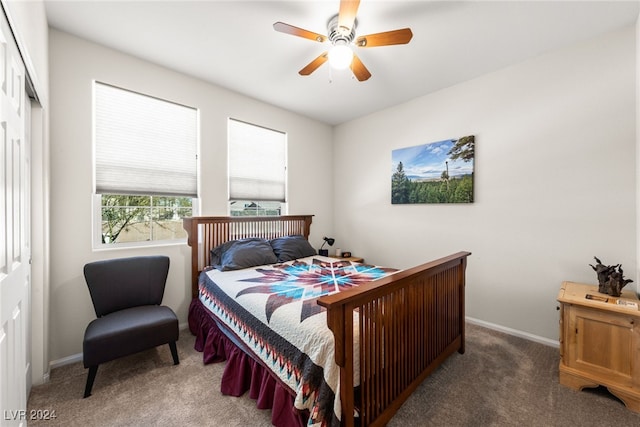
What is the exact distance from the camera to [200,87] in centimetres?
308

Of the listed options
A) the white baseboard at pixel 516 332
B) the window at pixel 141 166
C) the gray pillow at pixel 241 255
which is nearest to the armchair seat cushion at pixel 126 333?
the gray pillow at pixel 241 255

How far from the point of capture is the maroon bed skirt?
157 cm

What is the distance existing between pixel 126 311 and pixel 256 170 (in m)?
2.15

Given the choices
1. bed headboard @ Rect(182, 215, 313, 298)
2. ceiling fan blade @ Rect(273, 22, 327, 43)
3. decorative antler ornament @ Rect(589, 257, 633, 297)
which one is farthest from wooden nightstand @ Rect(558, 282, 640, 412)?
bed headboard @ Rect(182, 215, 313, 298)

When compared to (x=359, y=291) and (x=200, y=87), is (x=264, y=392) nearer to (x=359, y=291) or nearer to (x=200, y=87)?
(x=359, y=291)

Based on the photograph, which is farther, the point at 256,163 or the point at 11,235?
the point at 256,163

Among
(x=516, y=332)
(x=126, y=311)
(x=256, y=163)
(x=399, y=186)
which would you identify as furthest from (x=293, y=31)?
(x=516, y=332)

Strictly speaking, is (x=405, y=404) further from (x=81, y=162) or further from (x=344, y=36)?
(x=81, y=162)

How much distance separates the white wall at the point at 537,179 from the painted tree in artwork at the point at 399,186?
0.20 meters

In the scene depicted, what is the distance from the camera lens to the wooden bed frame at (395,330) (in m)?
1.32

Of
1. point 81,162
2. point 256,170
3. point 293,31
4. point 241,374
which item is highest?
point 293,31

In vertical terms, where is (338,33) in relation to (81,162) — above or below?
above

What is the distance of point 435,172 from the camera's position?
3.33m

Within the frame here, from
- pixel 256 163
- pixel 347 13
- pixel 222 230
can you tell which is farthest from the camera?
pixel 256 163
